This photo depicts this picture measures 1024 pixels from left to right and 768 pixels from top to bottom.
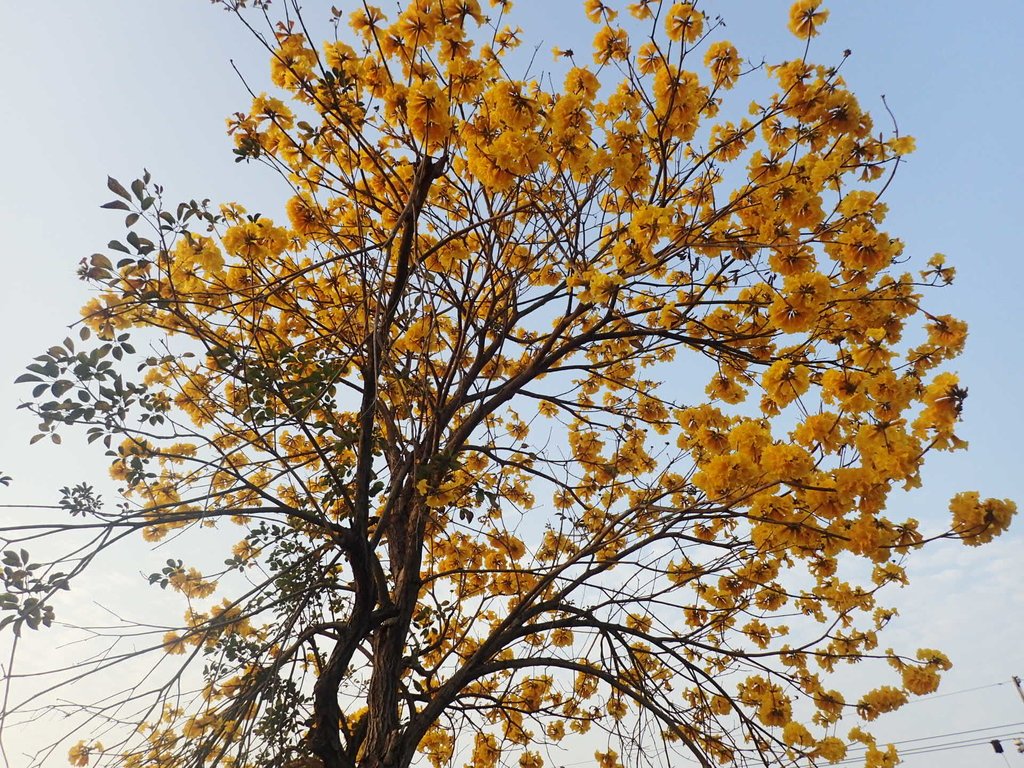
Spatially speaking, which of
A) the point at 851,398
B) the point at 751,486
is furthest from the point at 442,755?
the point at 851,398

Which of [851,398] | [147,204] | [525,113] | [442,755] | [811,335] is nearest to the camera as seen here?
[851,398]

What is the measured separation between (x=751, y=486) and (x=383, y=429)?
2.37m

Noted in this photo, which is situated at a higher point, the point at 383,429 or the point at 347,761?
the point at 383,429

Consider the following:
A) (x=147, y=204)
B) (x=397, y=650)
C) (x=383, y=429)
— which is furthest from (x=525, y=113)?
(x=397, y=650)

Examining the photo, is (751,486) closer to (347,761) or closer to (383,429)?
(347,761)

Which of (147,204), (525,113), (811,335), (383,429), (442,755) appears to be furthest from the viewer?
(442,755)

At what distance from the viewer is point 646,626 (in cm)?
397

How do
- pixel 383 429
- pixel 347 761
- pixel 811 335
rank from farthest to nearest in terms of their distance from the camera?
pixel 383 429
pixel 811 335
pixel 347 761

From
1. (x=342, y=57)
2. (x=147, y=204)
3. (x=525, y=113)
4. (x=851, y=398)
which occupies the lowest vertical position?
(x=851, y=398)

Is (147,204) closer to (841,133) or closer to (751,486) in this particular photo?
(751,486)

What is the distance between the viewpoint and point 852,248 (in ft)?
7.72

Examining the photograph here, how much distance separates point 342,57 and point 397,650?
280cm

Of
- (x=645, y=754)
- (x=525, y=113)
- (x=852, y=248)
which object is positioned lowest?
(x=645, y=754)

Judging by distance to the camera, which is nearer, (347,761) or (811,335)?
(347,761)
